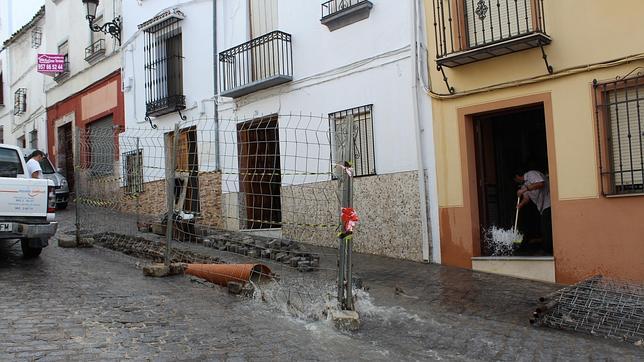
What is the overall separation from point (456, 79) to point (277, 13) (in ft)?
13.8

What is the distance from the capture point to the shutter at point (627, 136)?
22.9ft

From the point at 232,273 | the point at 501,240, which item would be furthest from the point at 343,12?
the point at 232,273

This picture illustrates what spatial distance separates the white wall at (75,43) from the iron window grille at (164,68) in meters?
1.87

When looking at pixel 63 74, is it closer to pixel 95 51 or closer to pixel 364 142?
pixel 95 51

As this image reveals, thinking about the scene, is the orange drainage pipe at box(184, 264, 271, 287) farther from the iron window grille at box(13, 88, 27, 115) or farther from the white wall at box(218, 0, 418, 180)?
the iron window grille at box(13, 88, 27, 115)

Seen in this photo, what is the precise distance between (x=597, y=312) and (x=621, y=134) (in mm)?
2557

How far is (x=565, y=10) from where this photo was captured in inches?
293

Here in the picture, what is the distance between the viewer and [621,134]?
23.4ft

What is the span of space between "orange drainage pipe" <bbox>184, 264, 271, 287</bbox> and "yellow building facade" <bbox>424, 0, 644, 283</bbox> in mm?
3224

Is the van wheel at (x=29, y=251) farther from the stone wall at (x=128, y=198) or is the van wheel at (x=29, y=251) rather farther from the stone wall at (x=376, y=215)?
the stone wall at (x=376, y=215)

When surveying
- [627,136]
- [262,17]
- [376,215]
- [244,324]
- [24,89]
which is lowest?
[244,324]

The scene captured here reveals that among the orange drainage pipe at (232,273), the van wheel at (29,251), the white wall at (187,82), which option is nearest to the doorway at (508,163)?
the orange drainage pipe at (232,273)

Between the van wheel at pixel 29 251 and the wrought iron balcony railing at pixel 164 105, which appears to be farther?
the wrought iron balcony railing at pixel 164 105

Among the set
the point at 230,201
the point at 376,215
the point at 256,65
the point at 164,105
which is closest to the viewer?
the point at 376,215
